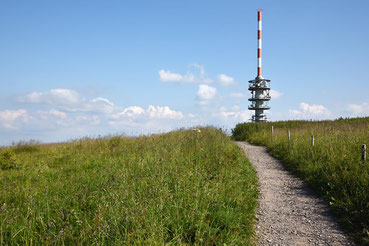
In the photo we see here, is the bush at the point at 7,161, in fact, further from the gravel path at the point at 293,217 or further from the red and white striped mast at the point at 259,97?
the red and white striped mast at the point at 259,97

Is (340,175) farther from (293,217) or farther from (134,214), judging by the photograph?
(134,214)

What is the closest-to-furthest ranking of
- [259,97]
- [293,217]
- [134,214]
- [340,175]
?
[134,214], [293,217], [340,175], [259,97]

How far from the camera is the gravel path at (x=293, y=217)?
5379 mm

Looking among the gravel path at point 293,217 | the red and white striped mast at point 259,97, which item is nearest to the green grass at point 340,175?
the gravel path at point 293,217

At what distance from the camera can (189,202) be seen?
16.2ft

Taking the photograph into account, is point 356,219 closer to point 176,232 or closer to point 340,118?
point 176,232

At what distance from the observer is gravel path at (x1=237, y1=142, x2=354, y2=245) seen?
5.38 m

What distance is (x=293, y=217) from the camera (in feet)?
21.3

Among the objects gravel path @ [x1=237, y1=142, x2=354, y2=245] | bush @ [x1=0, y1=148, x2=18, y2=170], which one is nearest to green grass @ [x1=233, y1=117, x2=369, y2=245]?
gravel path @ [x1=237, y1=142, x2=354, y2=245]

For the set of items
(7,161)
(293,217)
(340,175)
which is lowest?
(293,217)

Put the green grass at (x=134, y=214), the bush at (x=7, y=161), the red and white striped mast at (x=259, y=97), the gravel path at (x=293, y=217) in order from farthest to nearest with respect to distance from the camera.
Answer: the red and white striped mast at (x=259, y=97), the bush at (x=7, y=161), the gravel path at (x=293, y=217), the green grass at (x=134, y=214)

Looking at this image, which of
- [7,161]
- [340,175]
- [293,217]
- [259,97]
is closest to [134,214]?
[293,217]

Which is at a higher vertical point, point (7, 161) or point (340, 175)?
point (340, 175)

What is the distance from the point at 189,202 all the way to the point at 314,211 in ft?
13.4
